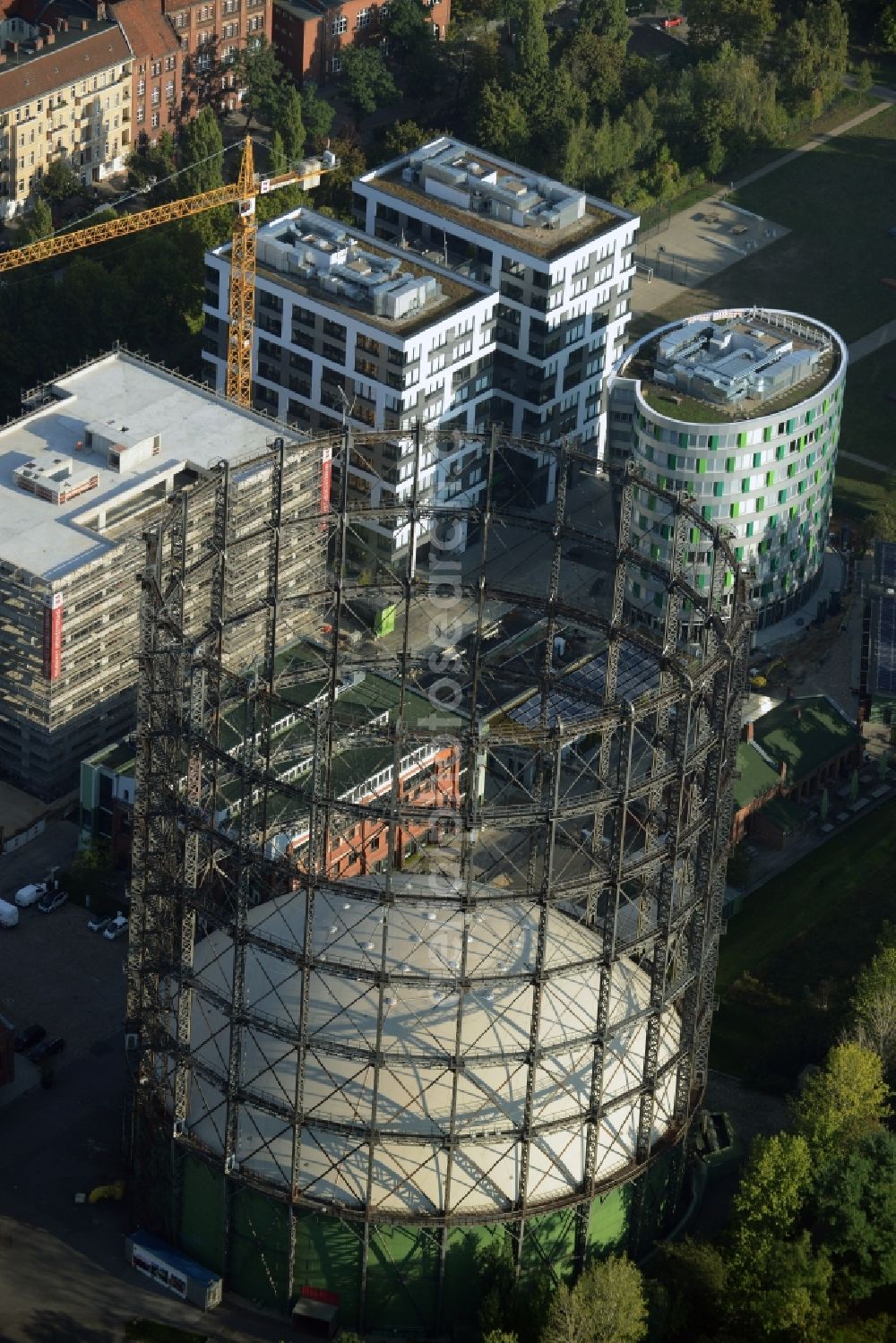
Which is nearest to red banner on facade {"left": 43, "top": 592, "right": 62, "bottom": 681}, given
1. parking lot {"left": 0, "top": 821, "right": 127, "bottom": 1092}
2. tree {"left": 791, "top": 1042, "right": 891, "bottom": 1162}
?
parking lot {"left": 0, "top": 821, "right": 127, "bottom": 1092}

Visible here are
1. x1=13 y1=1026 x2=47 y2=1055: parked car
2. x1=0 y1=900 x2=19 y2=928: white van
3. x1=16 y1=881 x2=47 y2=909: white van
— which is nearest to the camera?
x1=13 y1=1026 x2=47 y2=1055: parked car

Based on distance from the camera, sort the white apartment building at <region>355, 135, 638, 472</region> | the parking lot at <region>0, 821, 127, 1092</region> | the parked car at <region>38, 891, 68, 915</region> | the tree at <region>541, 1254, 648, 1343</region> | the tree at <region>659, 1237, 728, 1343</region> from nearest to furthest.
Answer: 1. the tree at <region>541, 1254, 648, 1343</region>
2. the tree at <region>659, 1237, 728, 1343</region>
3. the parking lot at <region>0, 821, 127, 1092</region>
4. the parked car at <region>38, 891, 68, 915</region>
5. the white apartment building at <region>355, 135, 638, 472</region>

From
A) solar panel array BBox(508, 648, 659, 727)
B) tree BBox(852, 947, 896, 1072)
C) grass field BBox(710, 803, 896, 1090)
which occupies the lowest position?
grass field BBox(710, 803, 896, 1090)

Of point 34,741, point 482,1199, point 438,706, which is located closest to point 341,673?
point 438,706

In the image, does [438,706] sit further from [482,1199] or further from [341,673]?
[482,1199]

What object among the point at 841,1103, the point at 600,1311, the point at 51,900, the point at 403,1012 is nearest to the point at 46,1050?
the point at 51,900

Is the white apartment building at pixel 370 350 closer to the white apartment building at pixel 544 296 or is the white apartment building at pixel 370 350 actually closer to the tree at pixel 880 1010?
the white apartment building at pixel 544 296

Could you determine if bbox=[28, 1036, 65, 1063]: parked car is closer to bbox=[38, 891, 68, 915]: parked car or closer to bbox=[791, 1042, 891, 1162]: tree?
bbox=[38, 891, 68, 915]: parked car
